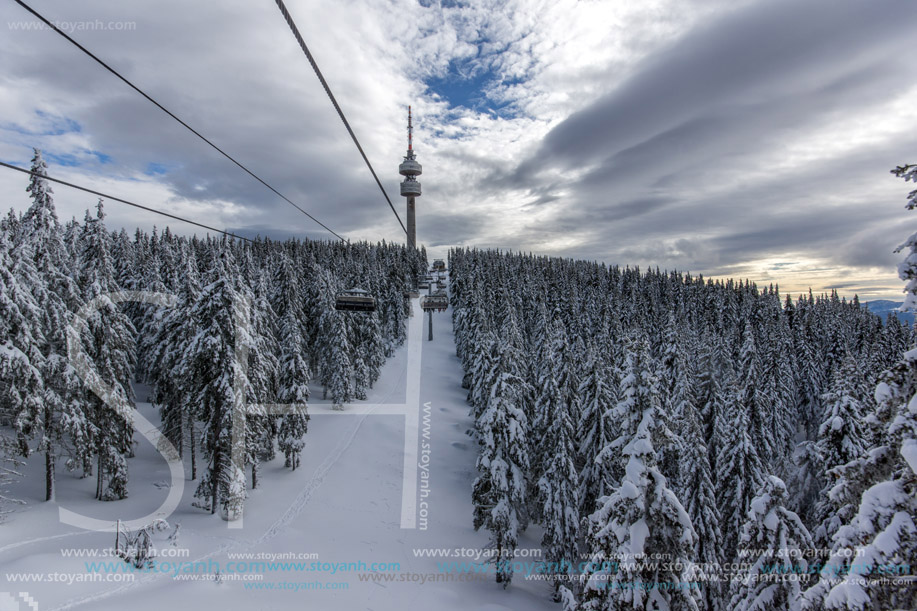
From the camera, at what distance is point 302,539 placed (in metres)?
23.5

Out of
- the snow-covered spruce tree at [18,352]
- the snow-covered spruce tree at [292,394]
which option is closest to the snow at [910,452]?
the snow-covered spruce tree at [18,352]

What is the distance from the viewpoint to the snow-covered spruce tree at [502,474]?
22031 mm

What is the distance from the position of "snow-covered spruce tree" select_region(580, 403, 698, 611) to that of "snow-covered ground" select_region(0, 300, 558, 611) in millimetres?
12842

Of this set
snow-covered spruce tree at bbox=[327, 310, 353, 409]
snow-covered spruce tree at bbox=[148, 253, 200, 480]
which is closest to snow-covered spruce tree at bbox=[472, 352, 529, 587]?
snow-covered spruce tree at bbox=[148, 253, 200, 480]

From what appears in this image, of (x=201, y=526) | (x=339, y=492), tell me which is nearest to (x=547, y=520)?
(x=339, y=492)

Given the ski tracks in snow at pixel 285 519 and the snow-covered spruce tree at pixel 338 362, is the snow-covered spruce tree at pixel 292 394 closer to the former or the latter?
the ski tracks in snow at pixel 285 519

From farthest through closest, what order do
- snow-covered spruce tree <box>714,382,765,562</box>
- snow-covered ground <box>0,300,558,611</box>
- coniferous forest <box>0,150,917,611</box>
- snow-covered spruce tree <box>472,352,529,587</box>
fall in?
snow-covered spruce tree <box>472,352,529,587</box> < snow-covered spruce tree <box>714,382,765,562</box> < snow-covered ground <box>0,300,558,611</box> < coniferous forest <box>0,150,917,611</box>

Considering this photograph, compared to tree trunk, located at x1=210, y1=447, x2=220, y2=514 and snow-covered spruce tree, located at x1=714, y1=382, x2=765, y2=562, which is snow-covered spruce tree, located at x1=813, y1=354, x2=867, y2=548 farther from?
tree trunk, located at x1=210, y1=447, x2=220, y2=514

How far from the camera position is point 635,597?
388 inches

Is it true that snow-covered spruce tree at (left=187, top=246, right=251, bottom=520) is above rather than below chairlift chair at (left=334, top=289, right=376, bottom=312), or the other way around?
below

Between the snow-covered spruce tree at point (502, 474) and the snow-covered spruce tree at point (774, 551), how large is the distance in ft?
A: 41.2

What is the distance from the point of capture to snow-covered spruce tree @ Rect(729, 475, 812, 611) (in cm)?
983

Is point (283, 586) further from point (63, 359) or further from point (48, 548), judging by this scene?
point (63, 359)

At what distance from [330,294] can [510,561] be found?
3325 centimetres
